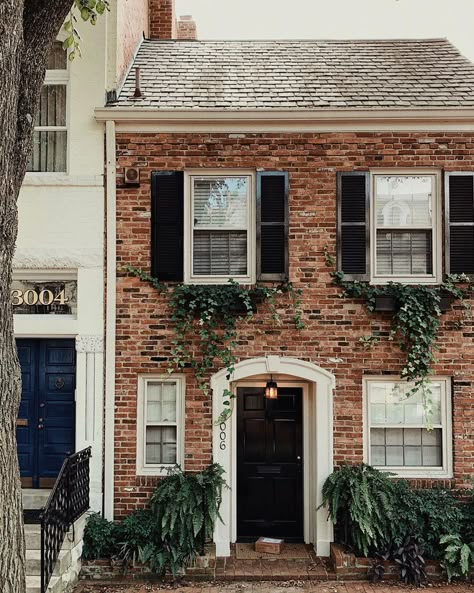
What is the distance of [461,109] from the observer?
7.22 metres

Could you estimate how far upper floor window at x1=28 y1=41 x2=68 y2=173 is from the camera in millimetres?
7617

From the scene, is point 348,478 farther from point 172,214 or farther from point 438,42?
point 438,42

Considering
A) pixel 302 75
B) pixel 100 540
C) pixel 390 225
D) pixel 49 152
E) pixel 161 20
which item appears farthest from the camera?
pixel 161 20

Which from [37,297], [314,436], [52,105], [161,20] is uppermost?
[161,20]

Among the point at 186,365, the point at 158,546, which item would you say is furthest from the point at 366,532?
the point at 186,365

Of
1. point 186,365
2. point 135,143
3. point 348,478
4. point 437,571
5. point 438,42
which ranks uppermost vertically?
point 438,42

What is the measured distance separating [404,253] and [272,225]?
73.3 inches

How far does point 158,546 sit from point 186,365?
7.41 feet

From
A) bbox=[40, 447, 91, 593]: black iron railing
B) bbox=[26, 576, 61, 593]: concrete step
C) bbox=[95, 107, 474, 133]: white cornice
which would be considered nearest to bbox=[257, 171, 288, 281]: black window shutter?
bbox=[95, 107, 474, 133]: white cornice

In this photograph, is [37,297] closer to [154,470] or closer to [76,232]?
[76,232]

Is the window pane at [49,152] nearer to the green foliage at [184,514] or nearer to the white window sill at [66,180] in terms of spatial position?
the white window sill at [66,180]

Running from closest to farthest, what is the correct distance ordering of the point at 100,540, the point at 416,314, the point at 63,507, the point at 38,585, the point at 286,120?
the point at 38,585 < the point at 63,507 < the point at 100,540 < the point at 416,314 < the point at 286,120

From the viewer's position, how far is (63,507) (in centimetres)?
629

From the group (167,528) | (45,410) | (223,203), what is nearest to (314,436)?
(167,528)
